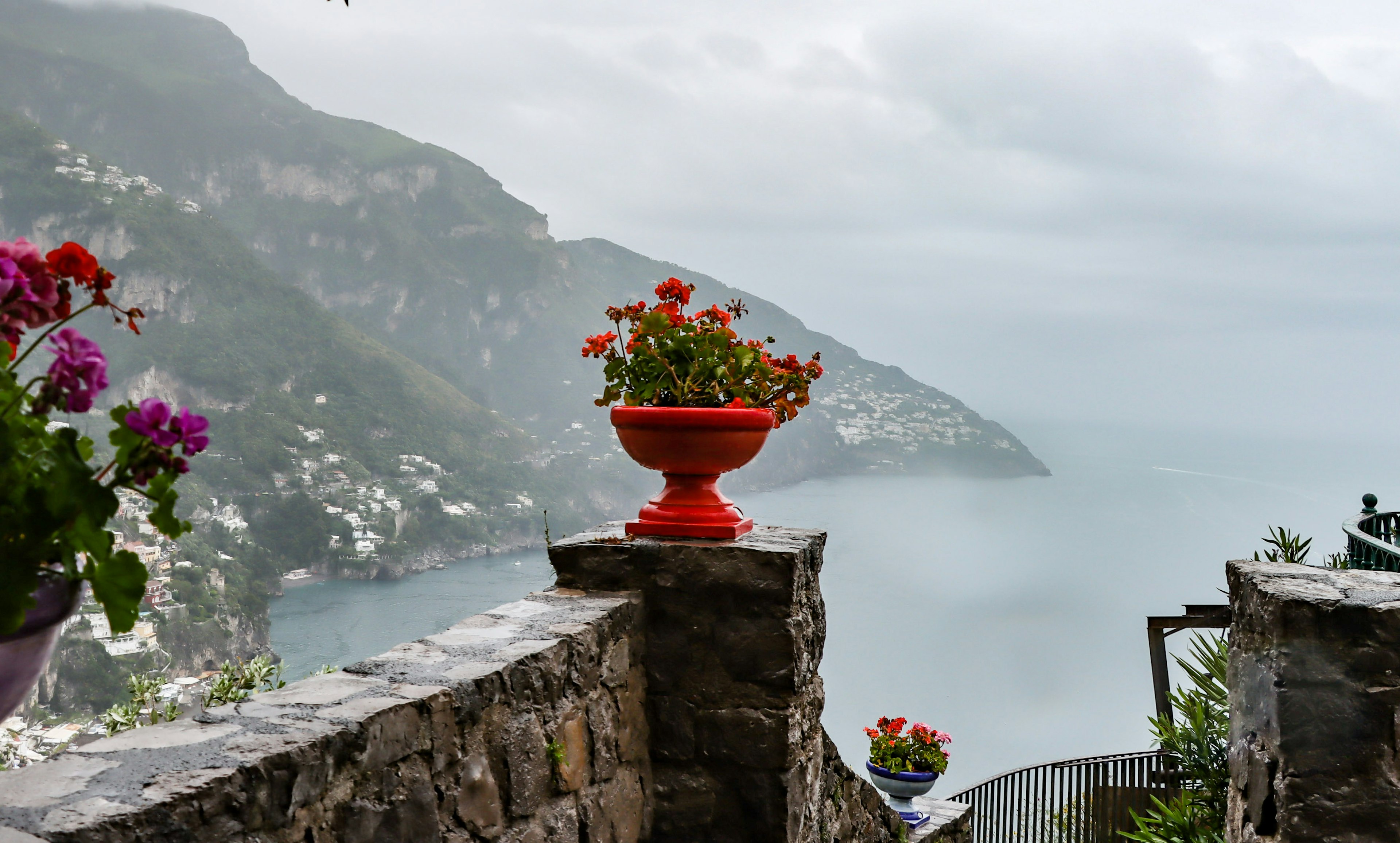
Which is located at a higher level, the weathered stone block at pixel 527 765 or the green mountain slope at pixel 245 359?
the green mountain slope at pixel 245 359

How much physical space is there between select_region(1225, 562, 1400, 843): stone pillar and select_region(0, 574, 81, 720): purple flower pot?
7.07ft

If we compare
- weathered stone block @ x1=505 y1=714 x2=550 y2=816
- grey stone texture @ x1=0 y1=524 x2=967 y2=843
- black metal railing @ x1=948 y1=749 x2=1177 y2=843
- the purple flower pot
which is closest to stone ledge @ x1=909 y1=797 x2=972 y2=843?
black metal railing @ x1=948 y1=749 x2=1177 y2=843

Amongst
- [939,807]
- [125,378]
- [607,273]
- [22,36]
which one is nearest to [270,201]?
[22,36]

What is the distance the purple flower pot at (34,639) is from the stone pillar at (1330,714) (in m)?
2.16

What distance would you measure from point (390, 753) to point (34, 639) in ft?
1.76

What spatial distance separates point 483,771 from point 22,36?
46.0m

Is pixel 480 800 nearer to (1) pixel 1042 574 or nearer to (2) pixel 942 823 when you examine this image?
(2) pixel 942 823

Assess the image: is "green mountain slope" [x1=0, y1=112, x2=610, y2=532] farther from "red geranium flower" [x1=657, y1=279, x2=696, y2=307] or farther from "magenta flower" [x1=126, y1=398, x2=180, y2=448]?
"magenta flower" [x1=126, y1=398, x2=180, y2=448]

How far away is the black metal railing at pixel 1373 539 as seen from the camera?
3086 mm

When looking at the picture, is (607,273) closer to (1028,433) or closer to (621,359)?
(621,359)

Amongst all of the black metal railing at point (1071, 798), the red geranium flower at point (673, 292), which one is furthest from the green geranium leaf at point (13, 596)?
the black metal railing at point (1071, 798)

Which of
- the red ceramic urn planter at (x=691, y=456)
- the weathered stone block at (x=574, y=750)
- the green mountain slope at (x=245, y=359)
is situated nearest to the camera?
the weathered stone block at (x=574, y=750)

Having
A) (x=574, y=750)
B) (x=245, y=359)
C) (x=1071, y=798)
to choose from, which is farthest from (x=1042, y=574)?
(x=574, y=750)

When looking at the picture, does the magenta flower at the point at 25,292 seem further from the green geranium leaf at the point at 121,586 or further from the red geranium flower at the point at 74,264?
the green geranium leaf at the point at 121,586
